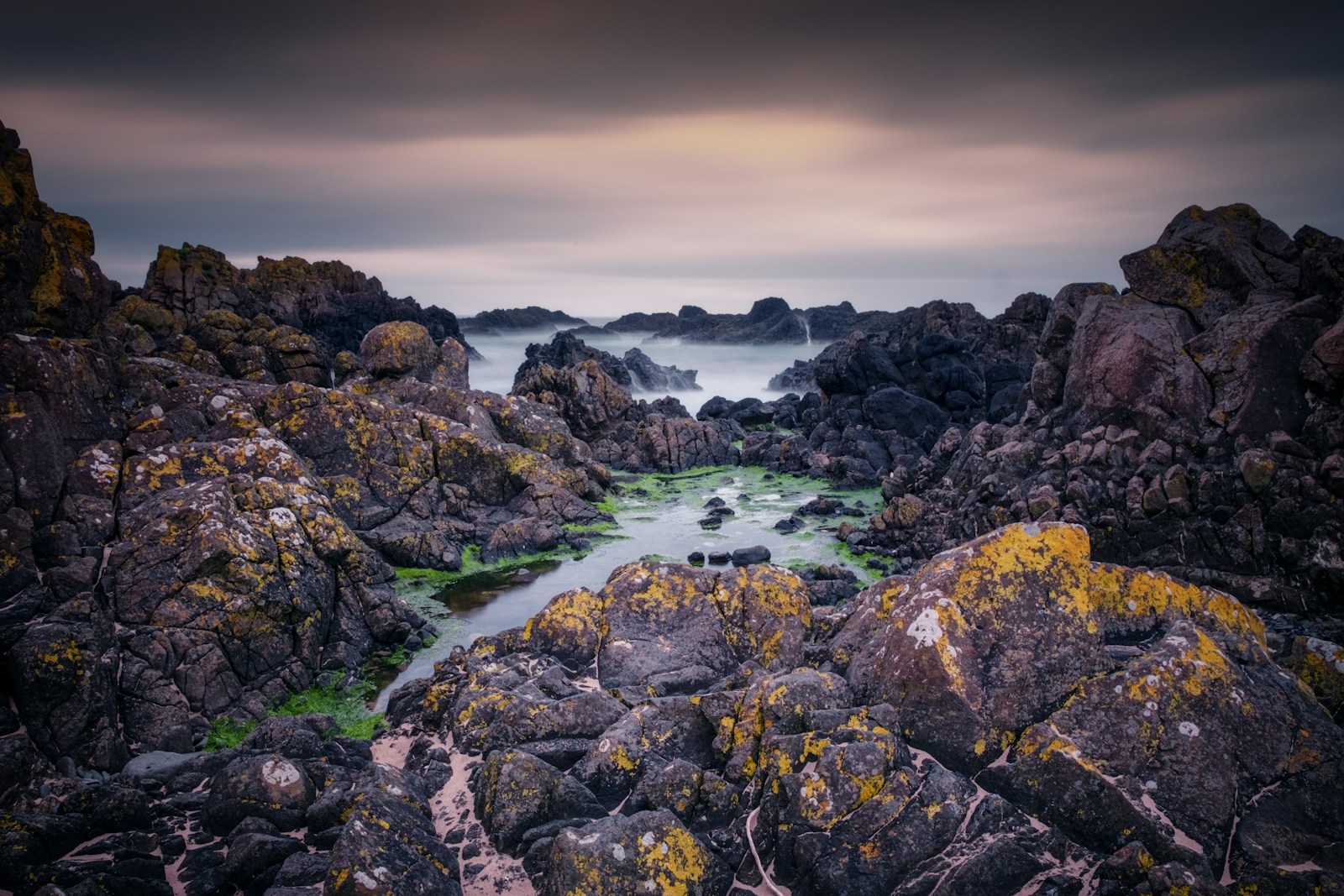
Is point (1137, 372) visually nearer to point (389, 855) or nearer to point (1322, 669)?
point (1322, 669)

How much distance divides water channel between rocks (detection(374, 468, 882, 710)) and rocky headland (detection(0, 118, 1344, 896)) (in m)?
1.07

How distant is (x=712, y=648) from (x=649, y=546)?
42.1ft

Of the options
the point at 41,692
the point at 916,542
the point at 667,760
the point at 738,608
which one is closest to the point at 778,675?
the point at 667,760

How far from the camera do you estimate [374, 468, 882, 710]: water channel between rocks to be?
56.1 ft

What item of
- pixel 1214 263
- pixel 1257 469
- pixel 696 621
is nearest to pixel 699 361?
pixel 1214 263

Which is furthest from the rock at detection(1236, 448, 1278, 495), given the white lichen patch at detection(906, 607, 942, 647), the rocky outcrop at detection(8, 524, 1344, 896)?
the white lichen patch at detection(906, 607, 942, 647)

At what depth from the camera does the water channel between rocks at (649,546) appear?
1711 cm

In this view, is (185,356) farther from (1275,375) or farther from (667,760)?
(1275,375)

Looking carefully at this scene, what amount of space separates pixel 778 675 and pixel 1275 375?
14819mm

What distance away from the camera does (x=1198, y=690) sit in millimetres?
6523

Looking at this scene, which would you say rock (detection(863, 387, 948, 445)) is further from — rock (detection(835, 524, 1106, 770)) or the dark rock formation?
rock (detection(835, 524, 1106, 770))

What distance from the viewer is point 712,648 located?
1033 cm

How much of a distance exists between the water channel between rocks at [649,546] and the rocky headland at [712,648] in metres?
1.07

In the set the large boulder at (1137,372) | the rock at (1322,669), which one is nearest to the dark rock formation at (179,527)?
the rock at (1322,669)
